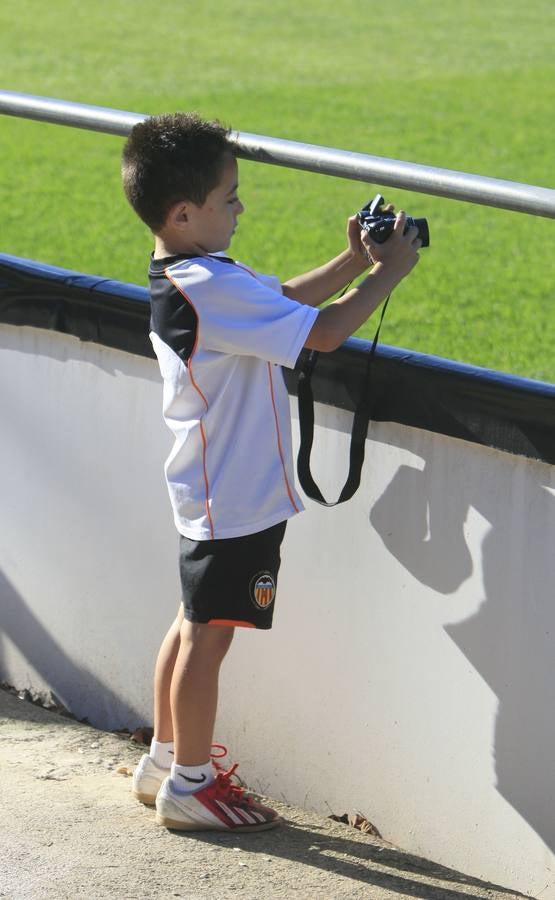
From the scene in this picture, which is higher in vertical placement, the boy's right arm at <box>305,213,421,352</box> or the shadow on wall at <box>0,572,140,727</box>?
the boy's right arm at <box>305,213,421,352</box>

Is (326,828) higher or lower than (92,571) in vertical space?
lower

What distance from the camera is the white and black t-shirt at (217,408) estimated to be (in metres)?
2.63

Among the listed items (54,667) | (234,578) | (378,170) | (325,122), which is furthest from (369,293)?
(325,122)

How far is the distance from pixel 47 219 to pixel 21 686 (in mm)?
5271

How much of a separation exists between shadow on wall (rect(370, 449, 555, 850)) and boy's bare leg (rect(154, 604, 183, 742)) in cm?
53

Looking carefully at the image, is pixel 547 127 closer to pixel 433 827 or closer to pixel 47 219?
pixel 47 219

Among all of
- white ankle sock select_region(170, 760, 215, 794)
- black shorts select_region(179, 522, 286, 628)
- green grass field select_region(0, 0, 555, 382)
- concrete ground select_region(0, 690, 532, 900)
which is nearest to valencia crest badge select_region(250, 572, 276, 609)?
black shorts select_region(179, 522, 286, 628)

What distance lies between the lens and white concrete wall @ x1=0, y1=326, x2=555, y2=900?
2.77 m

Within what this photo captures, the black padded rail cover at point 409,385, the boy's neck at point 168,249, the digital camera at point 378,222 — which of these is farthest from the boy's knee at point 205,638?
the digital camera at point 378,222

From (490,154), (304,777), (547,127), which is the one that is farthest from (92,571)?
(547,127)

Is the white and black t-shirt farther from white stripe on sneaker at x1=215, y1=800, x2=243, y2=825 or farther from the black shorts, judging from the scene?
white stripe on sneaker at x1=215, y1=800, x2=243, y2=825

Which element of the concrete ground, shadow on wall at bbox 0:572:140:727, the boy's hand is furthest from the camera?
shadow on wall at bbox 0:572:140:727

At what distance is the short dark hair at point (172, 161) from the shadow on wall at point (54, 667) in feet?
4.58

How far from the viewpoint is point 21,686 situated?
380 cm
